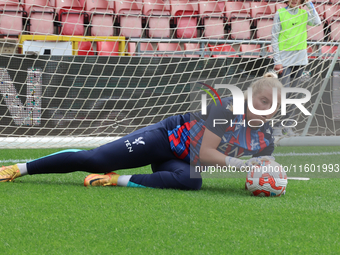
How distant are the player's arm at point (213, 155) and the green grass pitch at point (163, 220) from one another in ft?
0.57

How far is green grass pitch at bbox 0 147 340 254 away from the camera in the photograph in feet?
4.43

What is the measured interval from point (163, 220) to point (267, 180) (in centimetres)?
73

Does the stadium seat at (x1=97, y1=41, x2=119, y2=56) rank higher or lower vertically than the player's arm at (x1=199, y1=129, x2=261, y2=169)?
higher

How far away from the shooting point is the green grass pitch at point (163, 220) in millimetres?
1351

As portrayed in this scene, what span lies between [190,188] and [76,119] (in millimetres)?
2067

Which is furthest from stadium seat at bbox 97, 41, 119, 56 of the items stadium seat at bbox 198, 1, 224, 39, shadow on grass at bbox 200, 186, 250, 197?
shadow on grass at bbox 200, 186, 250, 197

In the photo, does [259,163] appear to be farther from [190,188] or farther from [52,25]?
[52,25]

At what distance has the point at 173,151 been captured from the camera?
2307 mm

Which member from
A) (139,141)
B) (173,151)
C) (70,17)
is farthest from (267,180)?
(70,17)

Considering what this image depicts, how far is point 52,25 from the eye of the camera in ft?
16.3

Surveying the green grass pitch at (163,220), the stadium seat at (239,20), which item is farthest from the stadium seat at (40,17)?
the green grass pitch at (163,220)

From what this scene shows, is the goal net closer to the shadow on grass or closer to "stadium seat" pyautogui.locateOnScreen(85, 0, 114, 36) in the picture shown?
"stadium seat" pyautogui.locateOnScreen(85, 0, 114, 36)

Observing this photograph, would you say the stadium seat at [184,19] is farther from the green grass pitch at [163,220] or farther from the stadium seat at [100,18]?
the green grass pitch at [163,220]

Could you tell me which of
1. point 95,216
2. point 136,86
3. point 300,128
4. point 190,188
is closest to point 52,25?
point 136,86
